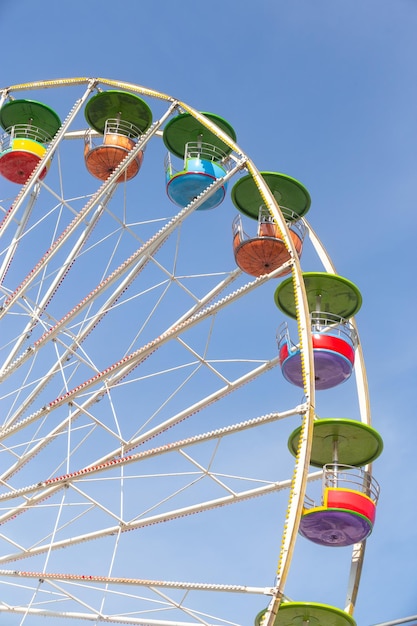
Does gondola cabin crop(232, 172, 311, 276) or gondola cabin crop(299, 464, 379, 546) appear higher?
gondola cabin crop(232, 172, 311, 276)

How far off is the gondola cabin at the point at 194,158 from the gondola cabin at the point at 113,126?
0.74 meters

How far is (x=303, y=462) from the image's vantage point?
11.8 meters

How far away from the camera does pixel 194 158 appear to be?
1750 centimetres

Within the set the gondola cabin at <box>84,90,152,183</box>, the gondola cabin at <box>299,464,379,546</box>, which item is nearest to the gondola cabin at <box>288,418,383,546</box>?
the gondola cabin at <box>299,464,379,546</box>

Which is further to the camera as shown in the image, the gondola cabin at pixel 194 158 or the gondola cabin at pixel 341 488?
the gondola cabin at pixel 194 158

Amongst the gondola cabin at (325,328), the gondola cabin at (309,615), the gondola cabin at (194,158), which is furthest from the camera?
the gondola cabin at (194,158)

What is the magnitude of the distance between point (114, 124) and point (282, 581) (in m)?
10.1

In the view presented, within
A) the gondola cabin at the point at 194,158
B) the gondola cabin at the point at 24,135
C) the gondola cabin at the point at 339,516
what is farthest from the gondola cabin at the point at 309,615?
the gondola cabin at the point at 24,135

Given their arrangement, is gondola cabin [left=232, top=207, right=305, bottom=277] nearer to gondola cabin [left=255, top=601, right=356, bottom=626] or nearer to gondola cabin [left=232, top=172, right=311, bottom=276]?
gondola cabin [left=232, top=172, right=311, bottom=276]

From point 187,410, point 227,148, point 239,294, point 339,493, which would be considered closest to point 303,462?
point 339,493

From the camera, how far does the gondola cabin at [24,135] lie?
62.2 ft

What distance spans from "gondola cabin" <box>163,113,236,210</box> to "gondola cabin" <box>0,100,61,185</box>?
2.61 m

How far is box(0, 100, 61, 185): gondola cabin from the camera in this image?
62.2 feet

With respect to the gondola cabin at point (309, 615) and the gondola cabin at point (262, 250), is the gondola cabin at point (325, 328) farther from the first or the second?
the gondola cabin at point (309, 615)
